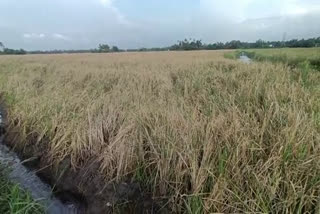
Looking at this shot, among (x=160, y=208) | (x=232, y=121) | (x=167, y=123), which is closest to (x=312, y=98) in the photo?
(x=232, y=121)

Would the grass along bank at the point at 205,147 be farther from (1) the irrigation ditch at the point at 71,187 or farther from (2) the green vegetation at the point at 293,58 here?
(2) the green vegetation at the point at 293,58

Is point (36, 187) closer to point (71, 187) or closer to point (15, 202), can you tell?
point (71, 187)

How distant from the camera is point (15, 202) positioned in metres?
3.12

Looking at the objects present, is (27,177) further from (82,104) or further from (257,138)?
(257,138)

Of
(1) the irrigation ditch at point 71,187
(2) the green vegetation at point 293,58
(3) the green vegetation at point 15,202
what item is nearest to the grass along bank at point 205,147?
(1) the irrigation ditch at point 71,187

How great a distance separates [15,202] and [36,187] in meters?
1.24

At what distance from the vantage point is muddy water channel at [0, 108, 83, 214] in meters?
3.84

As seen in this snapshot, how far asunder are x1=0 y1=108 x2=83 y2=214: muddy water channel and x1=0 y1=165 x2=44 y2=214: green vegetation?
14cm

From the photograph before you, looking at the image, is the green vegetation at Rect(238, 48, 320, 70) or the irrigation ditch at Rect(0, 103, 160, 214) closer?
the irrigation ditch at Rect(0, 103, 160, 214)

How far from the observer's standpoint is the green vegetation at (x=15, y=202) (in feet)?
10.1

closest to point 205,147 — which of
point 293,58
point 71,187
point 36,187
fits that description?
point 71,187

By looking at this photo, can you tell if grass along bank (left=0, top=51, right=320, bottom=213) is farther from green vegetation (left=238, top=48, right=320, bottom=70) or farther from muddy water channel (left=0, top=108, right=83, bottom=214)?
green vegetation (left=238, top=48, right=320, bottom=70)

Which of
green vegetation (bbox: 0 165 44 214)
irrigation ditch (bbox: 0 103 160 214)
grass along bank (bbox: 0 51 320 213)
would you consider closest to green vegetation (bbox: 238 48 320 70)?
grass along bank (bbox: 0 51 320 213)

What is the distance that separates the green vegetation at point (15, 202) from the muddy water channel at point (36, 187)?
0.14 m
